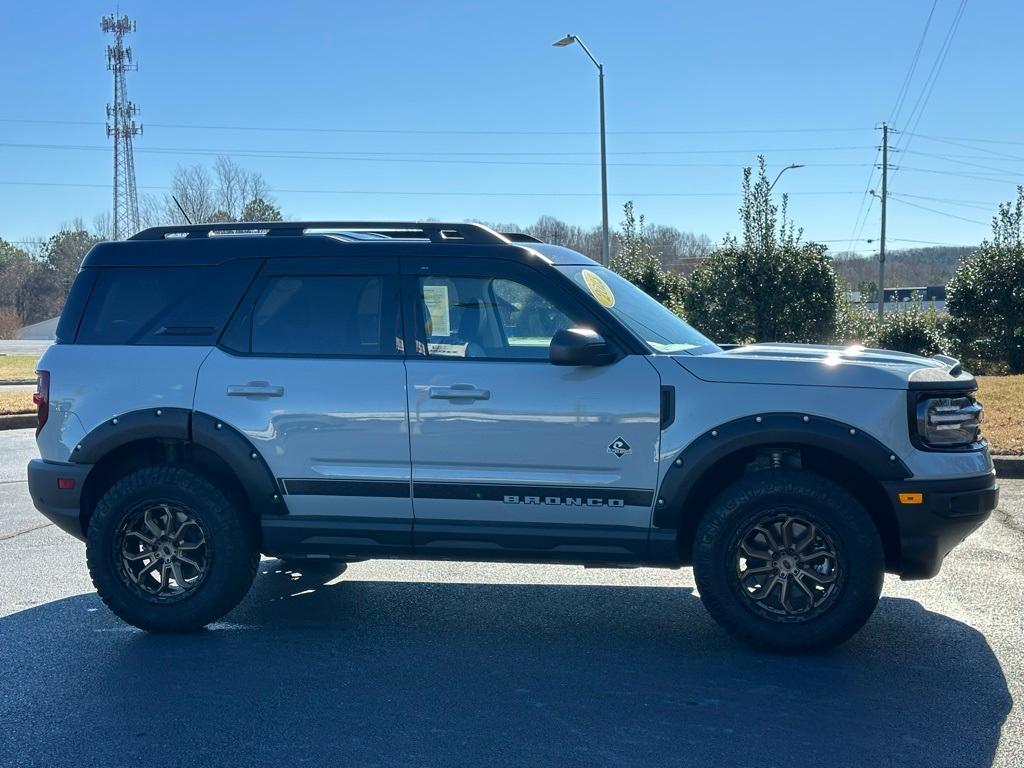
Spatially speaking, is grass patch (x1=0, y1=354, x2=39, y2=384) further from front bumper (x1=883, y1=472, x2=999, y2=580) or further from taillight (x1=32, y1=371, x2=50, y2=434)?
front bumper (x1=883, y1=472, x2=999, y2=580)

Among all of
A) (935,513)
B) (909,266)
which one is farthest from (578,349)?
(909,266)

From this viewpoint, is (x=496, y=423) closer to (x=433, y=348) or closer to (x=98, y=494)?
(x=433, y=348)

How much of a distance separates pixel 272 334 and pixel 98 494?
1.39 metres

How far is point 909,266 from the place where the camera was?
3233 inches

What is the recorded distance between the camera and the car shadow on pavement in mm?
3994

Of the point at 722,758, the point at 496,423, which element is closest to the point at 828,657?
the point at 722,758

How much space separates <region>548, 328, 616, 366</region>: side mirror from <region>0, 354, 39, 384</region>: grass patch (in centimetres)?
2026

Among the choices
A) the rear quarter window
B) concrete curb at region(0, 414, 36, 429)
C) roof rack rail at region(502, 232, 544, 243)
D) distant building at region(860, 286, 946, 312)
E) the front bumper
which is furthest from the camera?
distant building at region(860, 286, 946, 312)

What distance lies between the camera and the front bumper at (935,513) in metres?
4.84

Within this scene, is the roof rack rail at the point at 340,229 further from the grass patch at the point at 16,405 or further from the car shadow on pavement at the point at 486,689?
the grass patch at the point at 16,405

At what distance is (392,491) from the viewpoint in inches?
208

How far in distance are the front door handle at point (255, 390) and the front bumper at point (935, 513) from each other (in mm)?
3068

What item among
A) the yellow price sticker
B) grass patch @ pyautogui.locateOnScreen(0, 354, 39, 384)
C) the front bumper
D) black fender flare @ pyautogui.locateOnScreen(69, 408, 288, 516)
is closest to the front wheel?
the front bumper

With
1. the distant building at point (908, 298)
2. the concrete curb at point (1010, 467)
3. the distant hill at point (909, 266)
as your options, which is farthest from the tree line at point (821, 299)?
the distant hill at point (909, 266)
